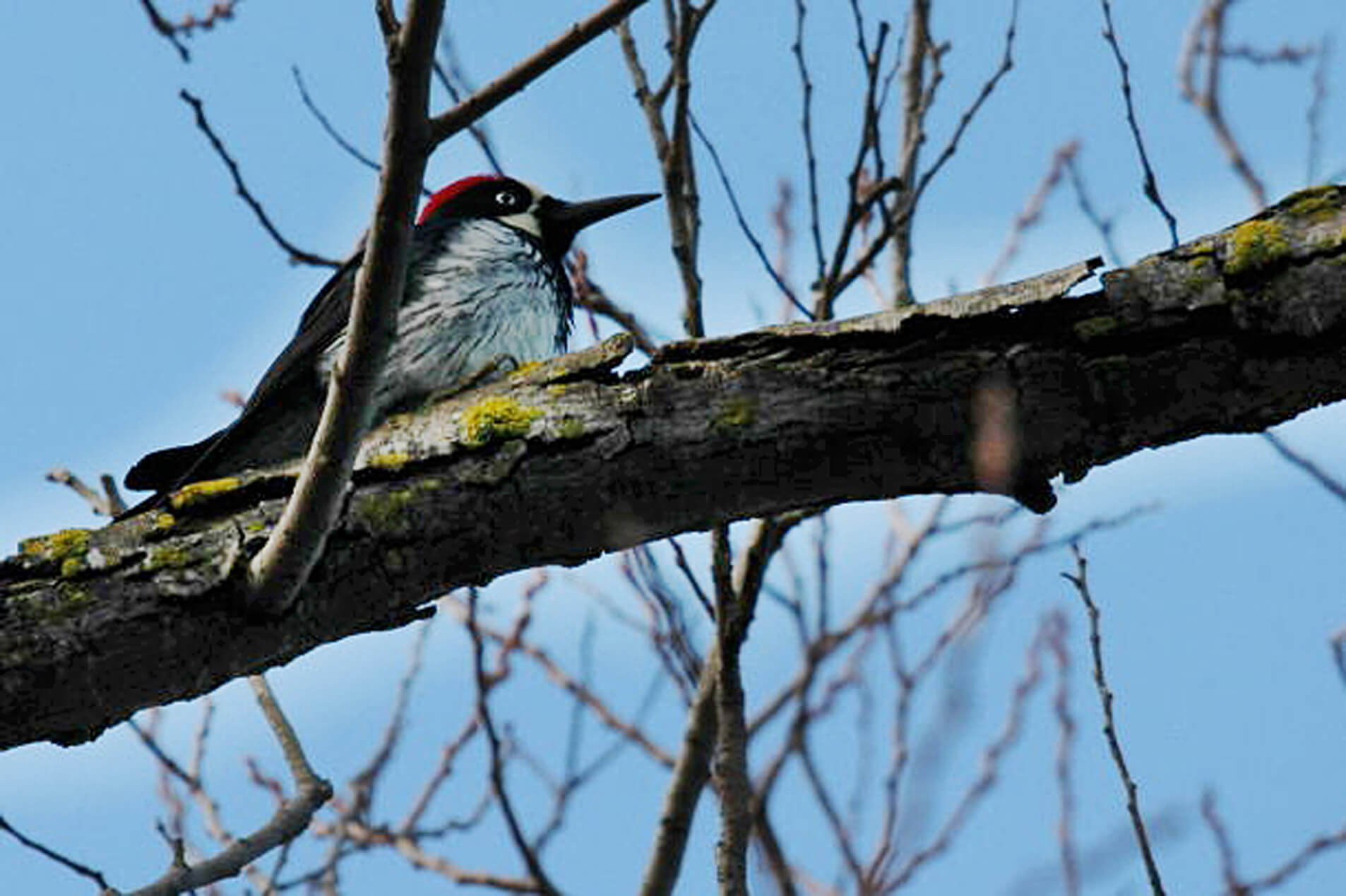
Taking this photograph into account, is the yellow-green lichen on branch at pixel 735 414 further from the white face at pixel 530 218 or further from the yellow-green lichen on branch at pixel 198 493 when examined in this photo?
the white face at pixel 530 218

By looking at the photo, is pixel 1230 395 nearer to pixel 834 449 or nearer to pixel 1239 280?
pixel 1239 280

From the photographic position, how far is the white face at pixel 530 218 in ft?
18.9

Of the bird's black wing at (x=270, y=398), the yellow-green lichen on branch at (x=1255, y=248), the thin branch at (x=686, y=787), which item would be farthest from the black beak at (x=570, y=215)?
the yellow-green lichen on branch at (x=1255, y=248)

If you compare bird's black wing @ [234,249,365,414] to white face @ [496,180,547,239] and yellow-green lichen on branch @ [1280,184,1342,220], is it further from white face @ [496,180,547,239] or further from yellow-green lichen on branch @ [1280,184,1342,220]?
yellow-green lichen on branch @ [1280,184,1342,220]

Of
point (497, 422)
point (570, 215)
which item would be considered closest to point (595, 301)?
point (570, 215)

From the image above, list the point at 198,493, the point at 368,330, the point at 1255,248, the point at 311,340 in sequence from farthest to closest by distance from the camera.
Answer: the point at 311,340, the point at 198,493, the point at 1255,248, the point at 368,330

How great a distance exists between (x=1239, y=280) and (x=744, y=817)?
157 centimetres

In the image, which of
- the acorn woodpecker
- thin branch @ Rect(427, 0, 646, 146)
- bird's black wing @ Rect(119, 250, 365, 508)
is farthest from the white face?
thin branch @ Rect(427, 0, 646, 146)

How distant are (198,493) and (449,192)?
2860mm

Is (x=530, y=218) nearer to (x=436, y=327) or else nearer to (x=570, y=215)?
(x=570, y=215)

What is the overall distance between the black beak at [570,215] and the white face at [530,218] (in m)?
0.02

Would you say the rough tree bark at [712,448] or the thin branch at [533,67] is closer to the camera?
the thin branch at [533,67]

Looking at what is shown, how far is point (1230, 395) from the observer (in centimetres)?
322

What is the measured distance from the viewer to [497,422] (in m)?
3.47
